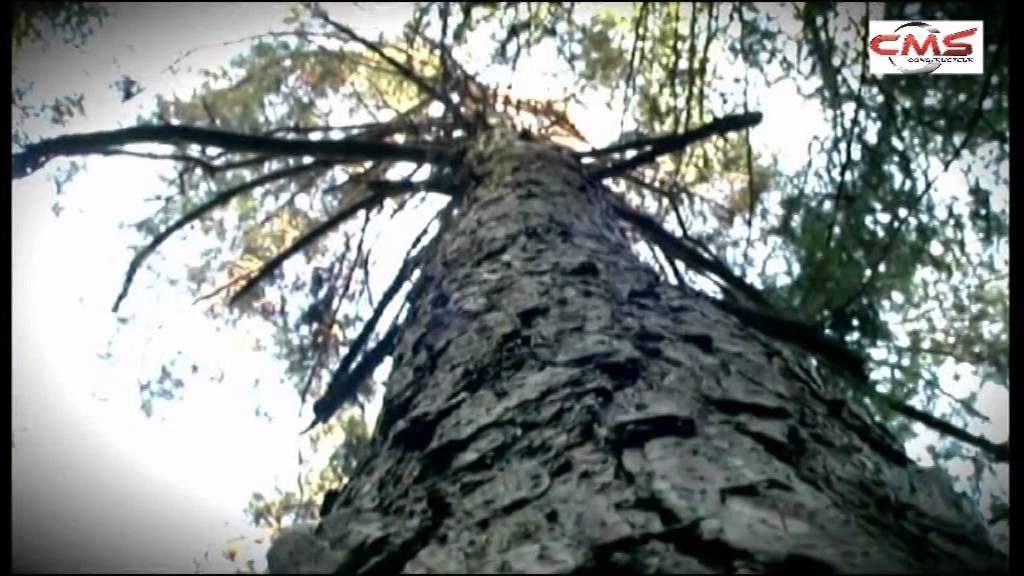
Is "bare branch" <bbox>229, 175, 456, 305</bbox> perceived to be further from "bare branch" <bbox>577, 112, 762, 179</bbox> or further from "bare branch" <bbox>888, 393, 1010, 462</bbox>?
"bare branch" <bbox>888, 393, 1010, 462</bbox>

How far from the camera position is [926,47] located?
2.09 m

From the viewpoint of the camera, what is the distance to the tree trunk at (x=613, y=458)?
29.2 inches

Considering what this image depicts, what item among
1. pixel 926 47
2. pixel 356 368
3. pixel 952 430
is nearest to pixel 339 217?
pixel 356 368

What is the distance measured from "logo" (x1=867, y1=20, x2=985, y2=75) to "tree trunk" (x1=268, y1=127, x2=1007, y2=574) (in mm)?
1042

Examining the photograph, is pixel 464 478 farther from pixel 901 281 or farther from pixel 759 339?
pixel 901 281

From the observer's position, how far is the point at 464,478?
942 mm

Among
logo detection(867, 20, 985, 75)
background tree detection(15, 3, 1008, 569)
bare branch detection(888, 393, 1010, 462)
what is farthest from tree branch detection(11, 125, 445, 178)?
bare branch detection(888, 393, 1010, 462)

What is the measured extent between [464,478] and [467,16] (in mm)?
1658

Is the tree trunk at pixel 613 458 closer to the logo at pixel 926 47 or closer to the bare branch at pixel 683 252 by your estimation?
the logo at pixel 926 47

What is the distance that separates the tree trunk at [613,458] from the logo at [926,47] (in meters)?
1.04

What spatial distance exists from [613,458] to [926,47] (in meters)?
1.77

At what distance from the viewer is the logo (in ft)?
6.48

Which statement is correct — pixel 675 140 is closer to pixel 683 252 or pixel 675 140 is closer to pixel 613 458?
pixel 683 252

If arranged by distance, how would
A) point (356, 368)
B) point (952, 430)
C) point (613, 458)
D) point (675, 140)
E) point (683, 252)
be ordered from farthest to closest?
point (683, 252)
point (675, 140)
point (356, 368)
point (952, 430)
point (613, 458)
